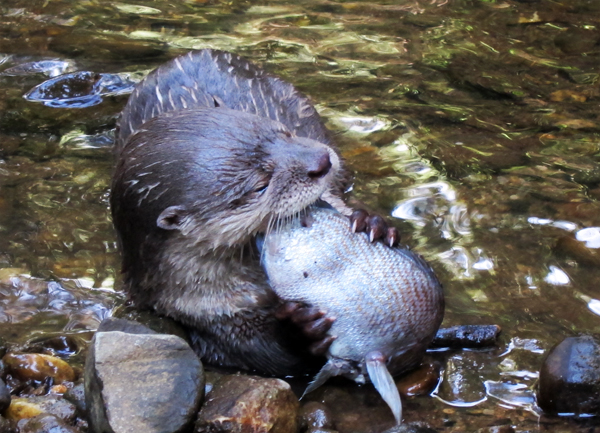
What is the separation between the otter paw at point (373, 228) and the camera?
254 cm

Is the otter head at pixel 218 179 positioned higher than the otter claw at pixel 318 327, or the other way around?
the otter head at pixel 218 179

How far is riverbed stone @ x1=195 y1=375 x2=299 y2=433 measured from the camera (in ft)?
7.42

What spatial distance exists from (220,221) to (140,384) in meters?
0.60

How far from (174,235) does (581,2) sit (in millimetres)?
4091

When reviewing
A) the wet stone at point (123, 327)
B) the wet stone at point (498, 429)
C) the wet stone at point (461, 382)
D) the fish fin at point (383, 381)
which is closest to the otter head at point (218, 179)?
the wet stone at point (123, 327)

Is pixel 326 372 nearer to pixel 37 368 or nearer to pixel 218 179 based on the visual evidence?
pixel 218 179

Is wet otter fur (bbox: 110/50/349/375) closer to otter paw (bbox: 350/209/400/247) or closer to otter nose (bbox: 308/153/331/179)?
otter nose (bbox: 308/153/331/179)

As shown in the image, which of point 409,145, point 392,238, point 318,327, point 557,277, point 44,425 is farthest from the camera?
point 409,145

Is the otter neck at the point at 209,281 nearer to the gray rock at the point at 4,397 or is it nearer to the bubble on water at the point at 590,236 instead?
the gray rock at the point at 4,397

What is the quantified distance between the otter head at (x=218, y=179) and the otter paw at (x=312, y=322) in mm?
295

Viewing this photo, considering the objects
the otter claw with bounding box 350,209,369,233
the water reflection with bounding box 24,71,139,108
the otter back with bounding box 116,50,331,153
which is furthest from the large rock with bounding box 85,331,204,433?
the water reflection with bounding box 24,71,139,108

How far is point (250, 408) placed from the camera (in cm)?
228

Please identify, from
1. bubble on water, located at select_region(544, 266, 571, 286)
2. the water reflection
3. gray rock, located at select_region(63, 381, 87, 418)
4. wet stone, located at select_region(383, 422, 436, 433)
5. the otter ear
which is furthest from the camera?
the water reflection

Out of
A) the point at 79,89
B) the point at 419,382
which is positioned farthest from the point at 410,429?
the point at 79,89
